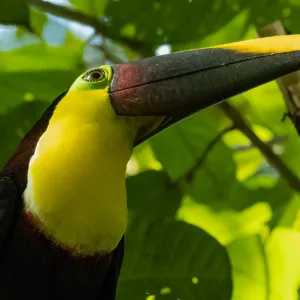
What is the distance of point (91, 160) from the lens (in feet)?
3.83

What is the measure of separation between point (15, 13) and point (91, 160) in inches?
12.9

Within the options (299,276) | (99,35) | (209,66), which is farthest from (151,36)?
(299,276)

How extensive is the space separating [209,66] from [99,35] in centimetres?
44

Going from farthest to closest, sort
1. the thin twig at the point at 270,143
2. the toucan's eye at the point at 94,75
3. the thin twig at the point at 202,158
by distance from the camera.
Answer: the thin twig at the point at 270,143 → the thin twig at the point at 202,158 → the toucan's eye at the point at 94,75

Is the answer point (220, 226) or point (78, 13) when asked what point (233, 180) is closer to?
point (220, 226)

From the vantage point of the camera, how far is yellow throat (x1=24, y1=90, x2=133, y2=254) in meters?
1.13

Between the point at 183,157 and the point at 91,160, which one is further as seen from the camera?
the point at 183,157

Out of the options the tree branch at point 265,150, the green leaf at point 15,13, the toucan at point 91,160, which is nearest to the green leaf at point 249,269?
the tree branch at point 265,150

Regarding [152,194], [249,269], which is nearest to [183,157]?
[152,194]

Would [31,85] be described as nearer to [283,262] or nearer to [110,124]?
[110,124]

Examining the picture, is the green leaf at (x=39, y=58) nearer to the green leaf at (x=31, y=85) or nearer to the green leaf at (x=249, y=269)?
the green leaf at (x=31, y=85)

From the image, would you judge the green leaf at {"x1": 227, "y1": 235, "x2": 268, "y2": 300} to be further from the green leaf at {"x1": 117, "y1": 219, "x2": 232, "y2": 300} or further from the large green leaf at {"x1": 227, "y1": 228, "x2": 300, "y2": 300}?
the green leaf at {"x1": 117, "y1": 219, "x2": 232, "y2": 300}

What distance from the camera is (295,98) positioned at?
1.28 m

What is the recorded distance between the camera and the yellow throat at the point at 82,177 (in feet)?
3.72
